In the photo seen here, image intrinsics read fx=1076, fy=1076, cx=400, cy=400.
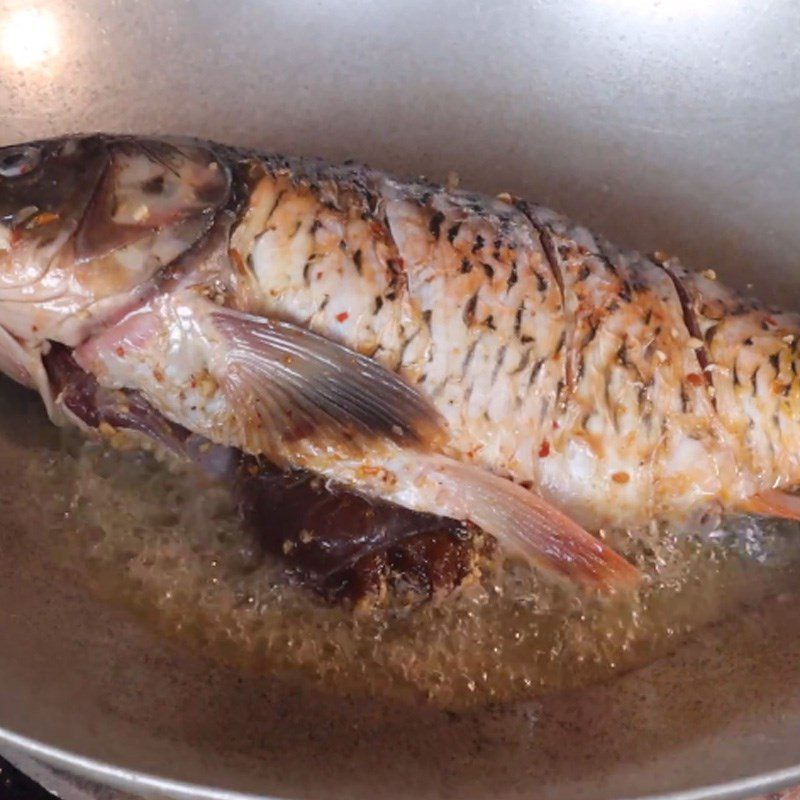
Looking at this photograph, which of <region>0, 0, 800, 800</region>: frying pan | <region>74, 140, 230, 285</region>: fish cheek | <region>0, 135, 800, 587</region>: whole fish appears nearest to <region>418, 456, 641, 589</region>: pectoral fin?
<region>0, 135, 800, 587</region>: whole fish

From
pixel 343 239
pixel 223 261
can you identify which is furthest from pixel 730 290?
pixel 223 261

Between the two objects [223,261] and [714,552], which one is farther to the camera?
[714,552]

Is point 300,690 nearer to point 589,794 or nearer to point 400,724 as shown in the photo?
point 400,724

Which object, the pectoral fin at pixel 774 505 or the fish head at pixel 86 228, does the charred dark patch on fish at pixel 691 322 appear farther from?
the fish head at pixel 86 228

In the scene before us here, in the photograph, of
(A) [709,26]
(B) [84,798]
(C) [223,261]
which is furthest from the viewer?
(A) [709,26]

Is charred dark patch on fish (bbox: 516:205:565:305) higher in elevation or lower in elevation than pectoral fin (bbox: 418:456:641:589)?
higher

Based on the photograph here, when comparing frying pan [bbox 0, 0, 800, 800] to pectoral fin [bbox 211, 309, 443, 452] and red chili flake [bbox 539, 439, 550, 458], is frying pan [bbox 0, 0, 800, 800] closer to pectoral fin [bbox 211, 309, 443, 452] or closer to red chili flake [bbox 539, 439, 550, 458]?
pectoral fin [bbox 211, 309, 443, 452]

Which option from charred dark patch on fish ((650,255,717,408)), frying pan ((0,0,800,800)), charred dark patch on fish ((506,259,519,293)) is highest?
frying pan ((0,0,800,800))
